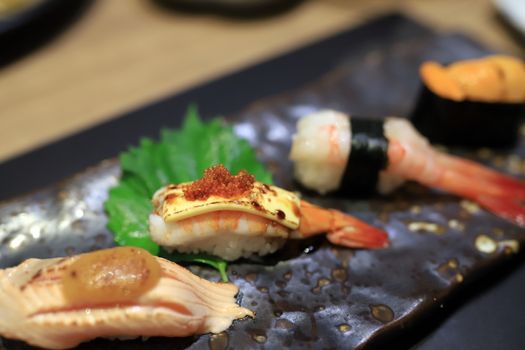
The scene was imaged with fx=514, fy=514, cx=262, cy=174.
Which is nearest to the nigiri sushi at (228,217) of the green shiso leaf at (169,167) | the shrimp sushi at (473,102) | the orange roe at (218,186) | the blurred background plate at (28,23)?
the orange roe at (218,186)

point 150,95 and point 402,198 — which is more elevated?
point 150,95

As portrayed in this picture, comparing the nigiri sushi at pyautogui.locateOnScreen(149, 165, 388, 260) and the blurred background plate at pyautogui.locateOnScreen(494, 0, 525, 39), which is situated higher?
the blurred background plate at pyautogui.locateOnScreen(494, 0, 525, 39)

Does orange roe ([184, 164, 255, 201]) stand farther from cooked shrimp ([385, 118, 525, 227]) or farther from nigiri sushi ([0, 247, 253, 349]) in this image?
cooked shrimp ([385, 118, 525, 227])

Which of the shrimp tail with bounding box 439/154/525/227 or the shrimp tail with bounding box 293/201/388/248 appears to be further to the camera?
the shrimp tail with bounding box 439/154/525/227

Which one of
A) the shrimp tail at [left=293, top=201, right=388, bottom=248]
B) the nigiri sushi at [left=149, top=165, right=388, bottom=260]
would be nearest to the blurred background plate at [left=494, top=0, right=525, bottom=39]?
the shrimp tail at [left=293, top=201, right=388, bottom=248]

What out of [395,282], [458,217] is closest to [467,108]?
[458,217]

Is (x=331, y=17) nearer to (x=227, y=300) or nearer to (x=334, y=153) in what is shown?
(x=334, y=153)

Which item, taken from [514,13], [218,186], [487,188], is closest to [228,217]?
[218,186]
